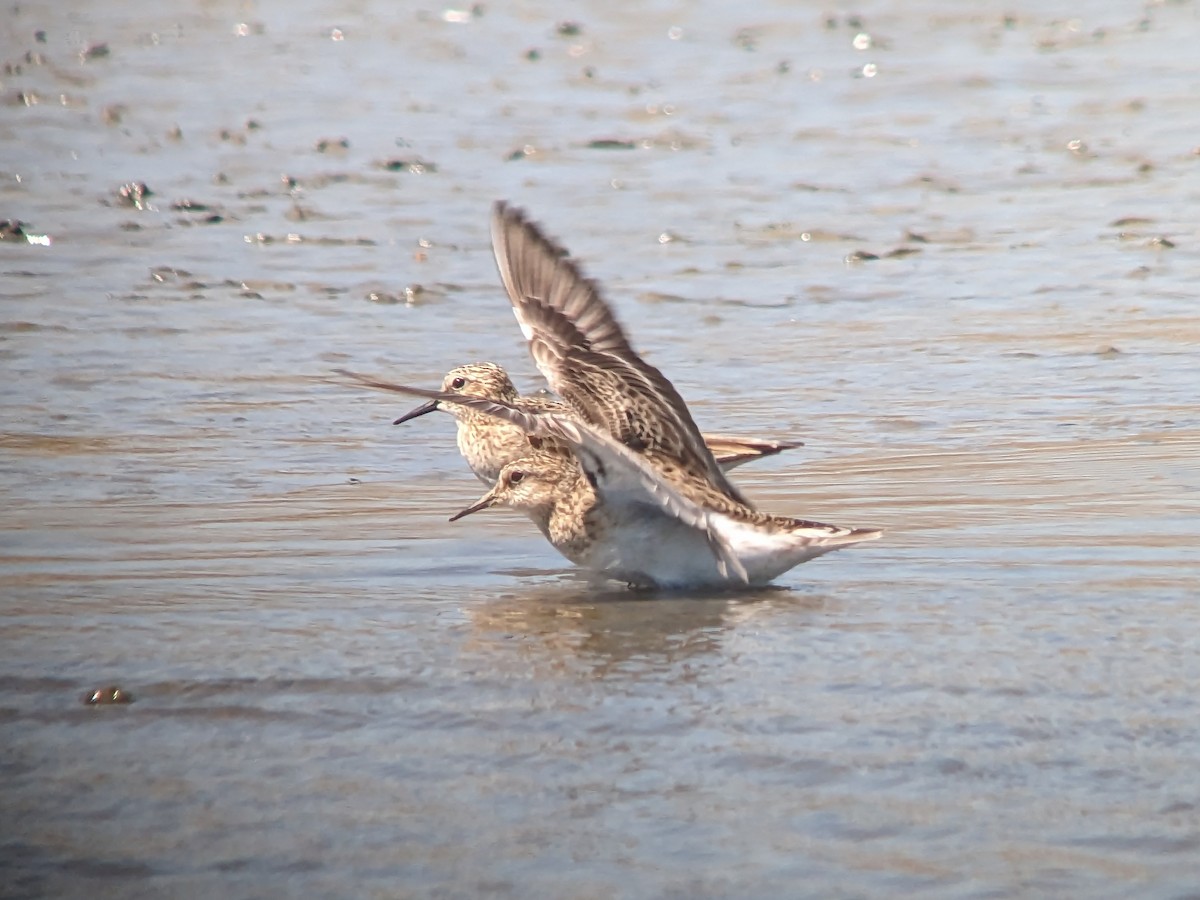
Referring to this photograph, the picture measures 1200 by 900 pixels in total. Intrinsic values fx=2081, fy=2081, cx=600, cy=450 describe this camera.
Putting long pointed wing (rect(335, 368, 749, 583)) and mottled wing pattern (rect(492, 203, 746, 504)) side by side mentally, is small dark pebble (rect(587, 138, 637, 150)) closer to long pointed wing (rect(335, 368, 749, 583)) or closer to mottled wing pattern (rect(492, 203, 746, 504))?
mottled wing pattern (rect(492, 203, 746, 504))

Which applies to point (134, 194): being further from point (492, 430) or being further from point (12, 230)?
point (492, 430)

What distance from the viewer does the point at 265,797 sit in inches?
196

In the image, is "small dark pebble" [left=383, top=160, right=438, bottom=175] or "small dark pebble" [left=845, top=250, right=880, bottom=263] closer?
"small dark pebble" [left=845, top=250, right=880, bottom=263]

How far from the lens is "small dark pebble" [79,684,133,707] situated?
568 centimetres

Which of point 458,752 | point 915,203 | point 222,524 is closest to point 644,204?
point 915,203

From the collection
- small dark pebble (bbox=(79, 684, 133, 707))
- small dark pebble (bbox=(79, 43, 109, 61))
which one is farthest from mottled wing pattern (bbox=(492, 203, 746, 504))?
small dark pebble (bbox=(79, 43, 109, 61))

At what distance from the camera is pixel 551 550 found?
791 centimetres

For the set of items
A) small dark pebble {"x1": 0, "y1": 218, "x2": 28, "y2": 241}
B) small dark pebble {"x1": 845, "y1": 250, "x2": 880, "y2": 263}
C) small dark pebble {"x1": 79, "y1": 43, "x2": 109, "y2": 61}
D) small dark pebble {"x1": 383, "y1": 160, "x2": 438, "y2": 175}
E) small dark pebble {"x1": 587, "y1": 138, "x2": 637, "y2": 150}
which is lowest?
small dark pebble {"x1": 845, "y1": 250, "x2": 880, "y2": 263}

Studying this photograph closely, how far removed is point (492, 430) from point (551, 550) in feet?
3.57

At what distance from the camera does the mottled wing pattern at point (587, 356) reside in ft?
24.5

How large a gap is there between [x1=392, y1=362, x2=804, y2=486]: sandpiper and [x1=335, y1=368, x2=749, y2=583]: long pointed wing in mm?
785

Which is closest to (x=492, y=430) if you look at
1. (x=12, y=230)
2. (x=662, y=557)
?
(x=662, y=557)

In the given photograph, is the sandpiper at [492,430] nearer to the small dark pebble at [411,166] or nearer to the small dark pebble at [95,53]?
the small dark pebble at [411,166]

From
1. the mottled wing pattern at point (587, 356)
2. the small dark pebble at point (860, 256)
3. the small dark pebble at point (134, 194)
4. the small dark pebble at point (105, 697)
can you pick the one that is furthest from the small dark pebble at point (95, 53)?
the small dark pebble at point (105, 697)
